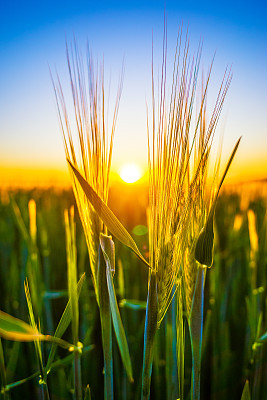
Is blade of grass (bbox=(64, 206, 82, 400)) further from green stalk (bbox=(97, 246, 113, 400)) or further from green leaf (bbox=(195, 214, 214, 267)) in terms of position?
green leaf (bbox=(195, 214, 214, 267))

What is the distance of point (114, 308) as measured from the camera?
1.13 ft

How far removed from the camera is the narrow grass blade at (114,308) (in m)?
0.33

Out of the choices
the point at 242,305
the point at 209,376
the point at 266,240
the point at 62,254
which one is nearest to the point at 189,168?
the point at 266,240

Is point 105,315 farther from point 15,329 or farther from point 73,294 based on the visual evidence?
point 15,329

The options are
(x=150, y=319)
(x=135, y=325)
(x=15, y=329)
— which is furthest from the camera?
(x=135, y=325)

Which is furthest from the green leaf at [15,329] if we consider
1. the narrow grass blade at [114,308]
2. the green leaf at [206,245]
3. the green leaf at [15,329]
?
the green leaf at [206,245]

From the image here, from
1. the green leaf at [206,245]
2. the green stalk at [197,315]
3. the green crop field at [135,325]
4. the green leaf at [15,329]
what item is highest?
the green leaf at [206,245]

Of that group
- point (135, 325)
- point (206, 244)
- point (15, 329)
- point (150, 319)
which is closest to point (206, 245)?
point (206, 244)

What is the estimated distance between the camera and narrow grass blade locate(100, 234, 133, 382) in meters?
0.33

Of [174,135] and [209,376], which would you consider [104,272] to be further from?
[209,376]

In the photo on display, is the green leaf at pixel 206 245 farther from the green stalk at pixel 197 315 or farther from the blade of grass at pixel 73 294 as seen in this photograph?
the blade of grass at pixel 73 294

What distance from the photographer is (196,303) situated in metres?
0.42

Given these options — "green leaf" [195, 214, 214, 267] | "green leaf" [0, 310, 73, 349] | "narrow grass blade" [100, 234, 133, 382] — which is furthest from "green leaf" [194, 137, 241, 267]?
"green leaf" [0, 310, 73, 349]

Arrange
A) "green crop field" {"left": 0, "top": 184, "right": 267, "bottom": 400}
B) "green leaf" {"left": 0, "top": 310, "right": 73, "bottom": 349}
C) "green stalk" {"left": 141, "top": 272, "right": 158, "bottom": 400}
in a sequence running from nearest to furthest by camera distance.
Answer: "green leaf" {"left": 0, "top": 310, "right": 73, "bottom": 349}, "green stalk" {"left": 141, "top": 272, "right": 158, "bottom": 400}, "green crop field" {"left": 0, "top": 184, "right": 267, "bottom": 400}
